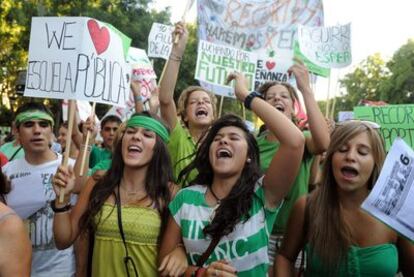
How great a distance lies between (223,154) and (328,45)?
3.06 metres

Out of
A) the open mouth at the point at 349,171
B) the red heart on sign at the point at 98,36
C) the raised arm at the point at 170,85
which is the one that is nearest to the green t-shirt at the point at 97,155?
the raised arm at the point at 170,85

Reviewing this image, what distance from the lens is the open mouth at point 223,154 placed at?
2.88 m

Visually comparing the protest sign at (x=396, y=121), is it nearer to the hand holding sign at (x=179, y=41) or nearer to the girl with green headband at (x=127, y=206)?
the hand holding sign at (x=179, y=41)

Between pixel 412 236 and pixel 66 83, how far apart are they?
A: 7.49ft

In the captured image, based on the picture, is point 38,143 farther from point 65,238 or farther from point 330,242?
point 330,242

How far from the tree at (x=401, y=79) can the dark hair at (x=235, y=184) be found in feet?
105

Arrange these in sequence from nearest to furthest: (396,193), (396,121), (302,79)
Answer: (396,193) < (302,79) < (396,121)

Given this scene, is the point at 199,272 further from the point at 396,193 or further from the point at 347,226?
the point at 396,193

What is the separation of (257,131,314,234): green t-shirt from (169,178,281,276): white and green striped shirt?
2.35 feet

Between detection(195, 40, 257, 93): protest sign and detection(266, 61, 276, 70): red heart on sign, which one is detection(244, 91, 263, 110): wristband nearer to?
detection(195, 40, 257, 93): protest sign

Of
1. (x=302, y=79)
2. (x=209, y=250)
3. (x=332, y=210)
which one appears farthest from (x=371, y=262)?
(x=302, y=79)

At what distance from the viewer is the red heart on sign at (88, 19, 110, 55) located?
3473 mm

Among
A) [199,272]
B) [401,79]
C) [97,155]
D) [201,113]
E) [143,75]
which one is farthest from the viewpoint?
[401,79]

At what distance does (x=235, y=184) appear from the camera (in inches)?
113
